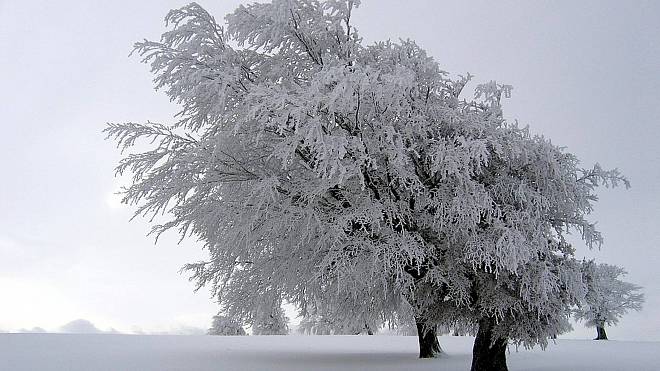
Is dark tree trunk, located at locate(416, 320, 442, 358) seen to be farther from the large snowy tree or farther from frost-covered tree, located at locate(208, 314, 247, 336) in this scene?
frost-covered tree, located at locate(208, 314, 247, 336)

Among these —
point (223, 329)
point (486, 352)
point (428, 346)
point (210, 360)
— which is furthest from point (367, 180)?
point (223, 329)

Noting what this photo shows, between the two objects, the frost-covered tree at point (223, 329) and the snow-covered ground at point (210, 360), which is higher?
the frost-covered tree at point (223, 329)

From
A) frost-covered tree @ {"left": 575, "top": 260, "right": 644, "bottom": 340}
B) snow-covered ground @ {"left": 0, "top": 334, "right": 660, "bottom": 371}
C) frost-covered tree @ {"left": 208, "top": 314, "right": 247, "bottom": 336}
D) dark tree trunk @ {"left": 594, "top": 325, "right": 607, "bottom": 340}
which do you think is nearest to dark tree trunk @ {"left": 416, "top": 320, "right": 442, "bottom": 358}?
snow-covered ground @ {"left": 0, "top": 334, "right": 660, "bottom": 371}

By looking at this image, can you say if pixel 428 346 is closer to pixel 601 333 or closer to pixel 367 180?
pixel 367 180

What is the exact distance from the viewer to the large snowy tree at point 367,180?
36.7 ft

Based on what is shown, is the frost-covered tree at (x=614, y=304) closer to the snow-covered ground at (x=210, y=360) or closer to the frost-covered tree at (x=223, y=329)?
the snow-covered ground at (x=210, y=360)

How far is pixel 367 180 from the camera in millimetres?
12141

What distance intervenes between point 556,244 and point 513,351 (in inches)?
396

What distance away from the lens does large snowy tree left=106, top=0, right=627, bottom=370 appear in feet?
36.7

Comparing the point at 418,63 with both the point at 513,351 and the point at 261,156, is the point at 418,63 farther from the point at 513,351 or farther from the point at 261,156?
the point at 513,351

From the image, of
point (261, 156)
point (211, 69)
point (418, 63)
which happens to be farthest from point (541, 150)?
point (211, 69)

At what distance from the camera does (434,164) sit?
11.5 m

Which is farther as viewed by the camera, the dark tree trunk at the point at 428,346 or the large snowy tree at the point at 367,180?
the dark tree trunk at the point at 428,346

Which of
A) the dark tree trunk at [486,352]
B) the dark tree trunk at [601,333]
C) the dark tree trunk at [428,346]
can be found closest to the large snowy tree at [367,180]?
the dark tree trunk at [486,352]
